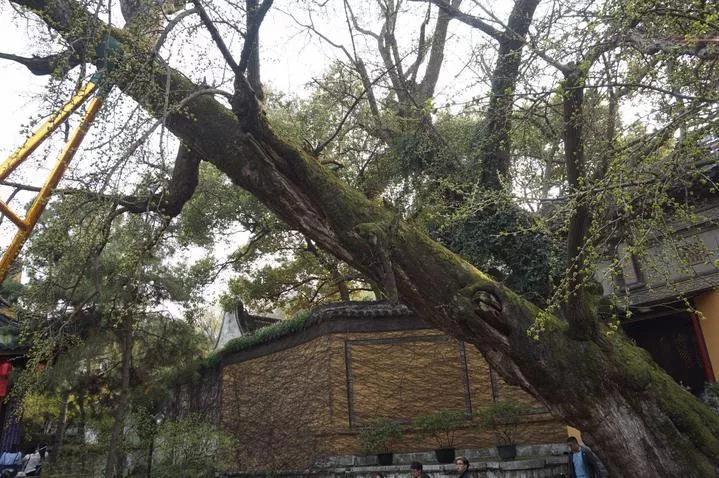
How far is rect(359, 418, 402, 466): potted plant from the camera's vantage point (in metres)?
10.1

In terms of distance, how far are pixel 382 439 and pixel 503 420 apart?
2094 millimetres

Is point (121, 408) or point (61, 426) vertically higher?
point (121, 408)

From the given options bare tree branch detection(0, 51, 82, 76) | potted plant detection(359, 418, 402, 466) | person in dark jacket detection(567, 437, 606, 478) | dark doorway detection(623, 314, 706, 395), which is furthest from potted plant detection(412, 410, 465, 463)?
bare tree branch detection(0, 51, 82, 76)

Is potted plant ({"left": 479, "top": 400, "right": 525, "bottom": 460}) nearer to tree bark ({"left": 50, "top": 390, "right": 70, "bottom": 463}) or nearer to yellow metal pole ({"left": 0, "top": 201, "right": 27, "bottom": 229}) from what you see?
yellow metal pole ({"left": 0, "top": 201, "right": 27, "bottom": 229})

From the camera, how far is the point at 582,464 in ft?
25.4

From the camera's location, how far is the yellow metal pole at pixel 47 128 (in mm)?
4869

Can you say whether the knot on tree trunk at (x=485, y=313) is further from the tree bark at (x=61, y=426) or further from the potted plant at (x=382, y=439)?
the tree bark at (x=61, y=426)

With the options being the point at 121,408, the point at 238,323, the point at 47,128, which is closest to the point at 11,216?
the point at 47,128

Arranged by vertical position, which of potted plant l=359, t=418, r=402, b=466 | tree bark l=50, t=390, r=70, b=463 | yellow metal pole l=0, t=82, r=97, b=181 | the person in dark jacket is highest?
yellow metal pole l=0, t=82, r=97, b=181

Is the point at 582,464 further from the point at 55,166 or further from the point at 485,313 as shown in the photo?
the point at 55,166

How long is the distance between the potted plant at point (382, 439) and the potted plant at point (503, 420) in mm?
1585

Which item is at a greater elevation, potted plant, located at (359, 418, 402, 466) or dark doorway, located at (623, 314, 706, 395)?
dark doorway, located at (623, 314, 706, 395)

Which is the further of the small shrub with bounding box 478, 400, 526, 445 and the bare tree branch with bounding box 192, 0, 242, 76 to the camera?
the small shrub with bounding box 478, 400, 526, 445

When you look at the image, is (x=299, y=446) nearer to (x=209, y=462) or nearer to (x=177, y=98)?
(x=209, y=462)
